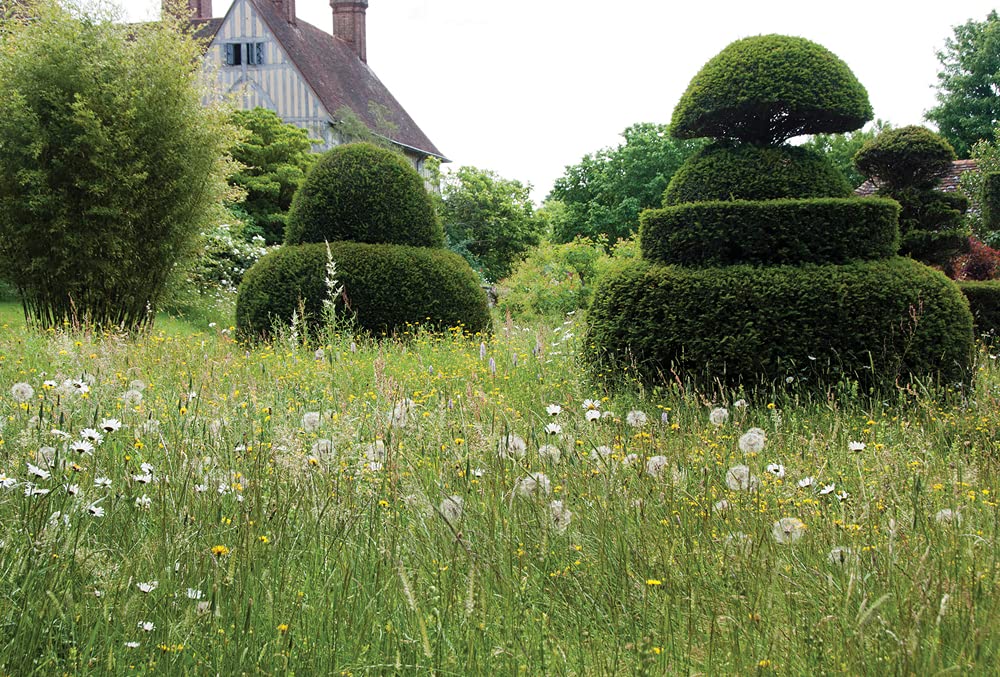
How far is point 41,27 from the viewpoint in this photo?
12.4 m

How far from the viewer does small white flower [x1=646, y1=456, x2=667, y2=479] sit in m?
3.26

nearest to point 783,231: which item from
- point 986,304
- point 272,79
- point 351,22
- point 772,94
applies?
point 772,94

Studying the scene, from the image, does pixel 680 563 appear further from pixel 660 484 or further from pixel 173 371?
pixel 173 371

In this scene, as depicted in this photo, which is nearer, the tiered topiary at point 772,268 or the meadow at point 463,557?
the meadow at point 463,557

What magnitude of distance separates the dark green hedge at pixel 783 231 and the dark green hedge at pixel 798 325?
241mm

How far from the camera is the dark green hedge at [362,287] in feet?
33.3

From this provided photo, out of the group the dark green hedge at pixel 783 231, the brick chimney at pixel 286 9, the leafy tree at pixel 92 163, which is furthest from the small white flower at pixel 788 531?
the brick chimney at pixel 286 9

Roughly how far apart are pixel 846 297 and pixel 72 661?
6125 millimetres

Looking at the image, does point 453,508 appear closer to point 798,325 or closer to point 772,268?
point 798,325

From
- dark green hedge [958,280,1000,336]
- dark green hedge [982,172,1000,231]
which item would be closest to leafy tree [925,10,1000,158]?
dark green hedge [982,172,1000,231]

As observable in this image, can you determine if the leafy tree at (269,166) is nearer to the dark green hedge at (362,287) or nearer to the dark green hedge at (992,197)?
the dark green hedge at (362,287)

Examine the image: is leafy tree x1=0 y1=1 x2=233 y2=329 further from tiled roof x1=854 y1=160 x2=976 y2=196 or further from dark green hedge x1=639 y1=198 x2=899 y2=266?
tiled roof x1=854 y1=160 x2=976 y2=196

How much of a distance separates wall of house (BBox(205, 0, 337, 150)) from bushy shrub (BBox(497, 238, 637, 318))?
14688 millimetres

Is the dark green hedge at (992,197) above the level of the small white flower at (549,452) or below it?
above
